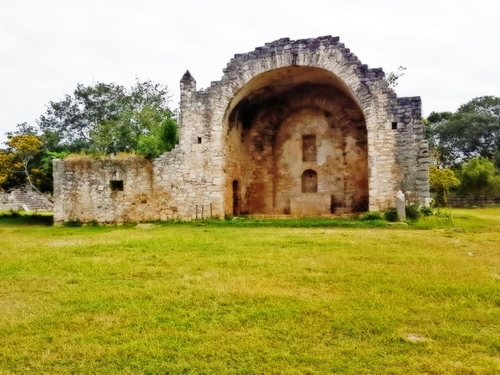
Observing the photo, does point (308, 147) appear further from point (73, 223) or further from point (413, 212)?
point (73, 223)

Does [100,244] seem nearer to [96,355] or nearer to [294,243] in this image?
[294,243]

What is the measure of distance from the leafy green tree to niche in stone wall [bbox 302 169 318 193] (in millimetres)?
20751

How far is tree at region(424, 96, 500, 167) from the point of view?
A: 47.1m

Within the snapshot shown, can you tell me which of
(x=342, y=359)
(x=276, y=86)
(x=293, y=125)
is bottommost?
(x=342, y=359)

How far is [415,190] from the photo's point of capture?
14648mm

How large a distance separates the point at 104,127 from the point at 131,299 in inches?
1031

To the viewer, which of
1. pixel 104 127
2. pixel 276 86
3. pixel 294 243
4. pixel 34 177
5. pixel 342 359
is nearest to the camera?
pixel 342 359

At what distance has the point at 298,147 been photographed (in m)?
20.7

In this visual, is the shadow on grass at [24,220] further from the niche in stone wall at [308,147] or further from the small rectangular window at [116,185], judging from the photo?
the niche in stone wall at [308,147]

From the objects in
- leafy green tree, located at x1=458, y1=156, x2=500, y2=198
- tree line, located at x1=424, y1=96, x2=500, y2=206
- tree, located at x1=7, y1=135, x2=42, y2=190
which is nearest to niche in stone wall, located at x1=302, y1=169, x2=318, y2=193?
tree, located at x1=7, y1=135, x2=42, y2=190

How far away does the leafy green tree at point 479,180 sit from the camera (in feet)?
116

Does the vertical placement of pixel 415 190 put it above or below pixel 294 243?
above

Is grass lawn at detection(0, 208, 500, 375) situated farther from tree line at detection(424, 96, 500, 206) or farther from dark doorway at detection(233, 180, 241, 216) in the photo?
tree line at detection(424, 96, 500, 206)

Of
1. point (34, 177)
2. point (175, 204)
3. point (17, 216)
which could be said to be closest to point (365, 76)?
A: point (175, 204)
